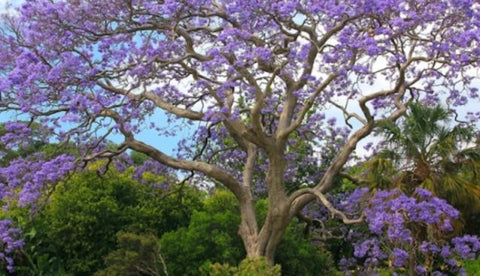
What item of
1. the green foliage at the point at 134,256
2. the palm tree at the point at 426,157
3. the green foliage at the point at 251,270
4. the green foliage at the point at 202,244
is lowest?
the green foliage at the point at 251,270

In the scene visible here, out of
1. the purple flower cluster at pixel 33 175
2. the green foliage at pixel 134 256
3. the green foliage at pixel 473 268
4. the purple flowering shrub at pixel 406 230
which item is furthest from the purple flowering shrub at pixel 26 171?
the green foliage at pixel 473 268

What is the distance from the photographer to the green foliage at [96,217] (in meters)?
16.5

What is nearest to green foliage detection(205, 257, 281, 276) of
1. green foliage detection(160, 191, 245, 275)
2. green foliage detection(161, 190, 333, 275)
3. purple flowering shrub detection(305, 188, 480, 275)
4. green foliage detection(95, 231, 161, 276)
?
purple flowering shrub detection(305, 188, 480, 275)

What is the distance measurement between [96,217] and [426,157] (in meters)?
7.44

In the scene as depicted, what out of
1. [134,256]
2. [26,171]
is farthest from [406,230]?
[26,171]

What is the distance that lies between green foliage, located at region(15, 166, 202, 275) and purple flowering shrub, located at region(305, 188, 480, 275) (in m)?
A: 3.44

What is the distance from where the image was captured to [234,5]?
12.5 m

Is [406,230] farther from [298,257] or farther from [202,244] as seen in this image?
[202,244]

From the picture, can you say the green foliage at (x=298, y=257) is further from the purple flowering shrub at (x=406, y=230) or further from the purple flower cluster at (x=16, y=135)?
the purple flower cluster at (x=16, y=135)

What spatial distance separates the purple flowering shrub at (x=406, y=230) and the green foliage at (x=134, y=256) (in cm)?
380

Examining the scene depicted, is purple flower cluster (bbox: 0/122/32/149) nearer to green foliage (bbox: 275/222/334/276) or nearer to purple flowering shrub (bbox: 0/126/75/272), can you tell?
purple flowering shrub (bbox: 0/126/75/272)

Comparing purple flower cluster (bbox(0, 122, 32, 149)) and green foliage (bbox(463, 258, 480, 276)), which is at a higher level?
purple flower cluster (bbox(0, 122, 32, 149))

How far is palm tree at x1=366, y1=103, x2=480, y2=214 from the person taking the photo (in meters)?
15.1

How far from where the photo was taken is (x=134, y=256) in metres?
13.5
